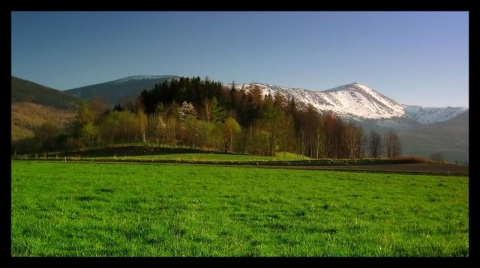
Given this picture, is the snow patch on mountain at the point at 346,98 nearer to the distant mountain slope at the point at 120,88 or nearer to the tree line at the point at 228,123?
the tree line at the point at 228,123

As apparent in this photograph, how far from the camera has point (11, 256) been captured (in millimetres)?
7461

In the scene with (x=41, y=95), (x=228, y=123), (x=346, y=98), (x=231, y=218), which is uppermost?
(x=41, y=95)

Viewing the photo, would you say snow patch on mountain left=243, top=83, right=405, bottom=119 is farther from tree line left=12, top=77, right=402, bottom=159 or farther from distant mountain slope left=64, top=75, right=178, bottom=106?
distant mountain slope left=64, top=75, right=178, bottom=106

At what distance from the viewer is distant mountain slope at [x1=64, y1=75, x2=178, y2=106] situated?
35.1ft

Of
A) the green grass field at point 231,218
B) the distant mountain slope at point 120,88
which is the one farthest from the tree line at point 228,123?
the green grass field at point 231,218

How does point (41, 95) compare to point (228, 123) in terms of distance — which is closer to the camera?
point (41, 95)

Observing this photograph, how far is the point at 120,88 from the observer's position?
1127cm

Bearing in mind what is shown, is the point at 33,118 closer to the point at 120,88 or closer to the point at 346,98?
the point at 120,88

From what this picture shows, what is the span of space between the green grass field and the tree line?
1852 mm

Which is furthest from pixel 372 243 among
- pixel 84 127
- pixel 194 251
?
pixel 84 127

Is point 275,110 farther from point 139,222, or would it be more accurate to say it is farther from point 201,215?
point 139,222

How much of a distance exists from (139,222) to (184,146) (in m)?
6.77

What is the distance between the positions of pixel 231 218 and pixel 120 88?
4.39m

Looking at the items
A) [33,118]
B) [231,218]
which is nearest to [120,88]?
[231,218]
